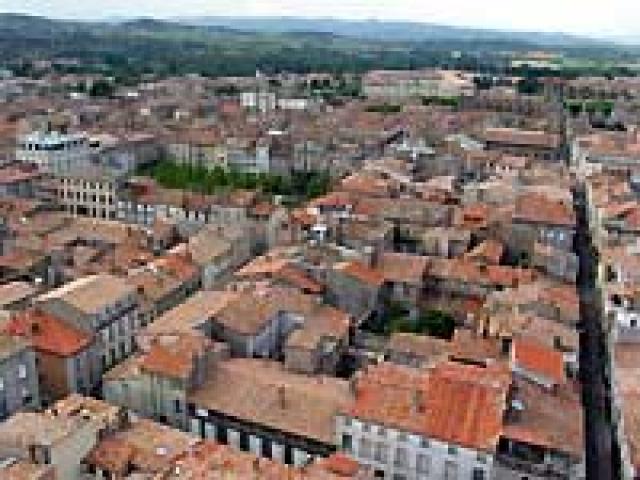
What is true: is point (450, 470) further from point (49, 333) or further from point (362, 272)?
point (49, 333)

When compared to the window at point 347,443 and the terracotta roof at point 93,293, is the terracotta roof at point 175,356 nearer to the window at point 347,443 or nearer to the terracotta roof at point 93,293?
the terracotta roof at point 93,293

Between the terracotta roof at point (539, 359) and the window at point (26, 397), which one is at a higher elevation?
the terracotta roof at point (539, 359)

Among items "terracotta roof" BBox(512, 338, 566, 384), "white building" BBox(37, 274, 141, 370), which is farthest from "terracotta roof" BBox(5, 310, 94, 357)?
"terracotta roof" BBox(512, 338, 566, 384)

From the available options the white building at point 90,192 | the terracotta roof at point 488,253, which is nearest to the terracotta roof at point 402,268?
the terracotta roof at point 488,253

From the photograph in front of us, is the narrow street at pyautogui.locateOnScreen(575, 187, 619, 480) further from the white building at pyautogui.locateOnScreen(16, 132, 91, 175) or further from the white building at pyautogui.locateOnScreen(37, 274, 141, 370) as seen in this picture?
the white building at pyautogui.locateOnScreen(16, 132, 91, 175)


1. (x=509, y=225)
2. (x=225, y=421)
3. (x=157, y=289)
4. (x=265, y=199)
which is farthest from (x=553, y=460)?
(x=265, y=199)

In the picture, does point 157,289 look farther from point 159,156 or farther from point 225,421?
point 159,156
